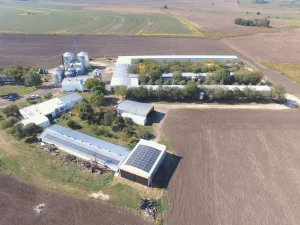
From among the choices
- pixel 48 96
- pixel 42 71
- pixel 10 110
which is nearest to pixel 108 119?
pixel 48 96

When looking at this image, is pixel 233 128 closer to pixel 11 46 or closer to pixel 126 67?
pixel 126 67

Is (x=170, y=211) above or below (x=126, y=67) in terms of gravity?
below

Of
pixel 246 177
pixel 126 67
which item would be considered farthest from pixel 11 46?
pixel 246 177

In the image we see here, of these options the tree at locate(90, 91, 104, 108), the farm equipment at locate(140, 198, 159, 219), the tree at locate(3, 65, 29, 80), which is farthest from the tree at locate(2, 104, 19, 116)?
the farm equipment at locate(140, 198, 159, 219)

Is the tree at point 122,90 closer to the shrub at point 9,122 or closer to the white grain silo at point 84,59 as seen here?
the shrub at point 9,122

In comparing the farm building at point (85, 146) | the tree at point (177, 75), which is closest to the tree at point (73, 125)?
the farm building at point (85, 146)

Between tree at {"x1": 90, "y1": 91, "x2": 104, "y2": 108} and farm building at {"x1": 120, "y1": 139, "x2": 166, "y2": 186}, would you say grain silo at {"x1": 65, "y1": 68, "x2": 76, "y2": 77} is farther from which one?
farm building at {"x1": 120, "y1": 139, "x2": 166, "y2": 186}

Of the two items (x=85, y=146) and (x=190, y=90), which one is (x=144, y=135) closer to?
(x=85, y=146)
